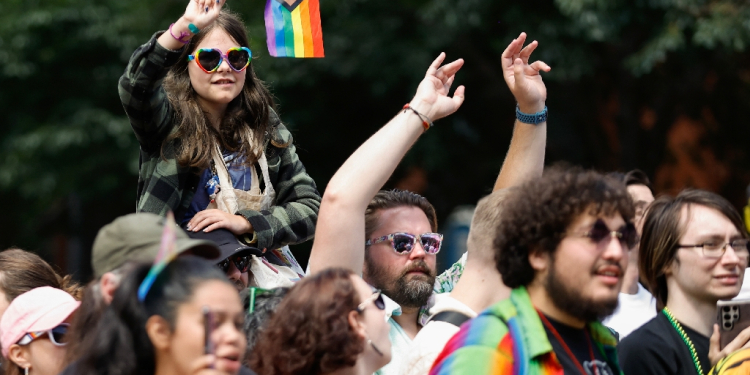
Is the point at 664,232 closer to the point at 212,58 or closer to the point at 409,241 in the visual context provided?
the point at 409,241

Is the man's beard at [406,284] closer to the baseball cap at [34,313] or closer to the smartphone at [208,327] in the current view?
the baseball cap at [34,313]

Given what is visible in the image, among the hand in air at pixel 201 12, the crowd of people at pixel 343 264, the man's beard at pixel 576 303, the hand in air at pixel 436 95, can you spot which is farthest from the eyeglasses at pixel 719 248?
the hand in air at pixel 201 12

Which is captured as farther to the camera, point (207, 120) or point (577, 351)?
point (207, 120)

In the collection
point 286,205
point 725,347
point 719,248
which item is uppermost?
point 719,248

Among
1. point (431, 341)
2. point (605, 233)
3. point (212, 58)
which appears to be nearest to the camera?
point (605, 233)

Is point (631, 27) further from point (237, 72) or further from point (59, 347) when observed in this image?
point (59, 347)

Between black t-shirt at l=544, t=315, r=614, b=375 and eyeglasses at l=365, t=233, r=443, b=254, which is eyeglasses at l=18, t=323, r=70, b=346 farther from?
black t-shirt at l=544, t=315, r=614, b=375

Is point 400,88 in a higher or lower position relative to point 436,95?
higher

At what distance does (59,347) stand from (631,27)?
284 inches

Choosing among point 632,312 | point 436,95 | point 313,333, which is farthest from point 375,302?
point 632,312

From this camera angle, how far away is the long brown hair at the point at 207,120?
12.1ft

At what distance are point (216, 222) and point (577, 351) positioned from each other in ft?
4.76

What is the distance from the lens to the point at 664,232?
158 inches

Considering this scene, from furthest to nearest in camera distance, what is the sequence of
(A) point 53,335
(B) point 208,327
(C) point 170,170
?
(C) point 170,170 < (A) point 53,335 < (B) point 208,327
